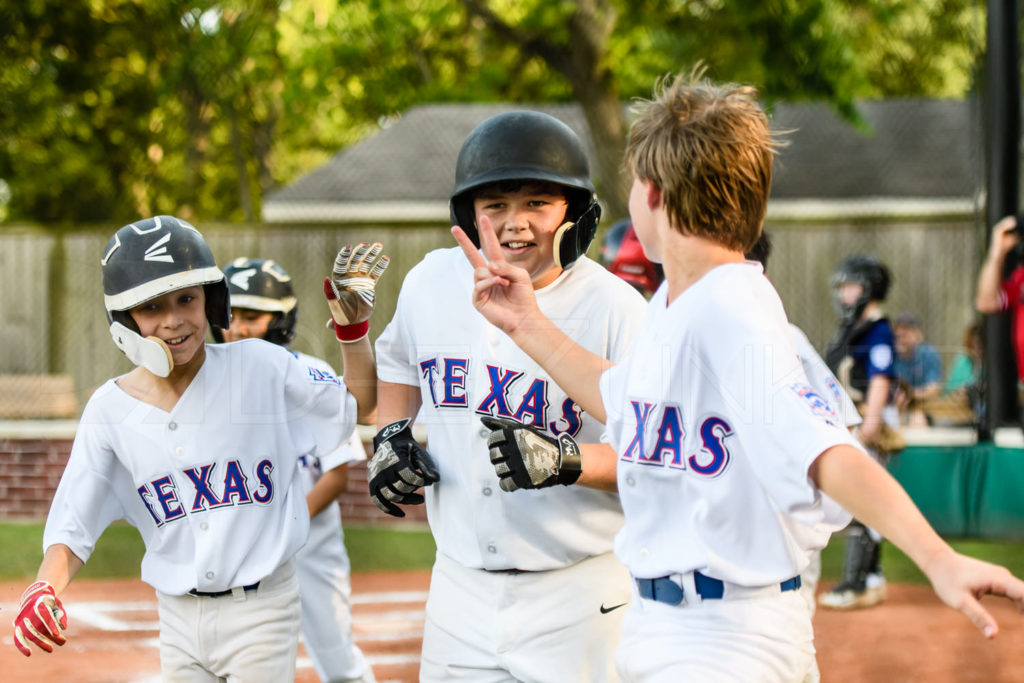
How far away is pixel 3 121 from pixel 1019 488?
15.5 metres

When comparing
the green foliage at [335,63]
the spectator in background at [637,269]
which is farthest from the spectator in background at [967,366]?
the spectator in background at [637,269]

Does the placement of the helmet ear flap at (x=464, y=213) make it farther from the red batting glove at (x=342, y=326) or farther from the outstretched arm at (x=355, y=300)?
the red batting glove at (x=342, y=326)

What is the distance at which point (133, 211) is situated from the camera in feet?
57.6

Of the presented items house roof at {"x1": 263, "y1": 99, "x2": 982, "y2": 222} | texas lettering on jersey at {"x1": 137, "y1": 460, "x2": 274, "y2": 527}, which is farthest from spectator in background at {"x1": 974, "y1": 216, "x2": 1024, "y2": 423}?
house roof at {"x1": 263, "y1": 99, "x2": 982, "y2": 222}

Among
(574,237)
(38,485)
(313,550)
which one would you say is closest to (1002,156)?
(313,550)

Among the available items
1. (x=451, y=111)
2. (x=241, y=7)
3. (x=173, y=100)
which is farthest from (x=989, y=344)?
(x=451, y=111)

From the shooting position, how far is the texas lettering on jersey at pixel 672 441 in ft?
7.69

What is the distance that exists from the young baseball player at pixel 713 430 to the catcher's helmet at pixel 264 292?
3049 millimetres

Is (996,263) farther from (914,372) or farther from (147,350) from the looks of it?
(147,350)

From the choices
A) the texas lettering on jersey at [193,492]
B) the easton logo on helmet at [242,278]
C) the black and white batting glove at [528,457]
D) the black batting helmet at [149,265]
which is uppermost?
the black batting helmet at [149,265]

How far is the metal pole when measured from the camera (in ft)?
27.5

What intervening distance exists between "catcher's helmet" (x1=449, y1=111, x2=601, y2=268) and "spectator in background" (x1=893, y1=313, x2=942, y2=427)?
5.46 meters

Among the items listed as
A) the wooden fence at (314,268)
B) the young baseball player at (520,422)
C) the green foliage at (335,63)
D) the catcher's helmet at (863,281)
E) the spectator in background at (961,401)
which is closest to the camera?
the young baseball player at (520,422)

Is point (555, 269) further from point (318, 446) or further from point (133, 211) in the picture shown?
point (133, 211)
